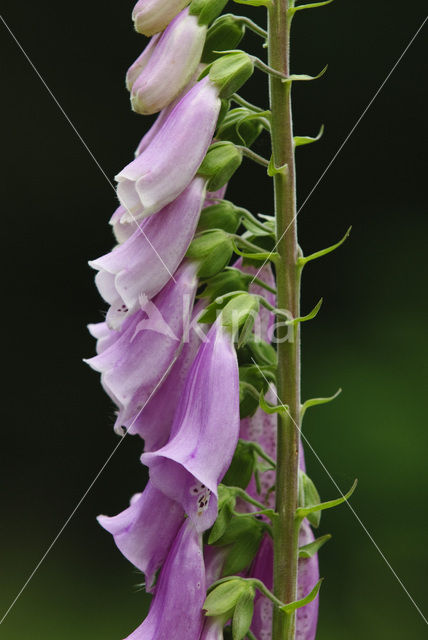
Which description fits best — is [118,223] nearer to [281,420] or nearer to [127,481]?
[281,420]

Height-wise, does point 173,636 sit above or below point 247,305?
below

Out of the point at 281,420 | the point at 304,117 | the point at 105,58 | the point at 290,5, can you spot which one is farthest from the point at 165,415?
the point at 105,58

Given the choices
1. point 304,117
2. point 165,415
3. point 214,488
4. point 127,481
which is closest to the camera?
point 214,488

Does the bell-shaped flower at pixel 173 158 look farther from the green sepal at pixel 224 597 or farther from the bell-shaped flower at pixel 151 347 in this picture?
the green sepal at pixel 224 597

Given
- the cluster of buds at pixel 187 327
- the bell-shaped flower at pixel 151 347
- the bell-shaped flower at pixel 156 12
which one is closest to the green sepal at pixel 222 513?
the cluster of buds at pixel 187 327

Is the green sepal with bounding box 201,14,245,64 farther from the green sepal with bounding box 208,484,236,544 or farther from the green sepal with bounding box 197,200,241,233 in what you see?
the green sepal with bounding box 208,484,236,544

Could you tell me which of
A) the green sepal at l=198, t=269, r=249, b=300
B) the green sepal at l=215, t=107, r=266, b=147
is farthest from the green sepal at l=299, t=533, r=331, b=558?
the green sepal at l=215, t=107, r=266, b=147

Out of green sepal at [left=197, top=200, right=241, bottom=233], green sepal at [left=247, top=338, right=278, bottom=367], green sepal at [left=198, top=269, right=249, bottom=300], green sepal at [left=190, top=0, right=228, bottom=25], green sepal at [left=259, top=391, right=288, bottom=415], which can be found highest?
green sepal at [left=190, top=0, right=228, bottom=25]
